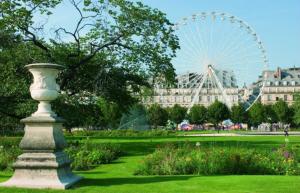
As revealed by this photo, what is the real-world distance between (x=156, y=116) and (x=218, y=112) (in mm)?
14573

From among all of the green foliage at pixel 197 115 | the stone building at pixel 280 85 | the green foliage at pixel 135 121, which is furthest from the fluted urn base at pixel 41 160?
the stone building at pixel 280 85

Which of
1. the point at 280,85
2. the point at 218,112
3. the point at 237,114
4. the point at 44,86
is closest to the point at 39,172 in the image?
the point at 44,86

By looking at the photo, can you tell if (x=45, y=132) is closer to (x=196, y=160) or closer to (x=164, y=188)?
(x=164, y=188)

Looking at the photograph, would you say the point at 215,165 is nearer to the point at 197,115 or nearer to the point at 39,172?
the point at 39,172

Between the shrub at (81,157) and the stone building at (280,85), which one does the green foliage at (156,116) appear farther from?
the shrub at (81,157)

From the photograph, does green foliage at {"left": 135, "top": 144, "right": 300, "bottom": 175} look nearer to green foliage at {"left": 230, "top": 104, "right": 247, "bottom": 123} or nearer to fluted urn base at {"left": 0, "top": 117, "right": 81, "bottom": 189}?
fluted urn base at {"left": 0, "top": 117, "right": 81, "bottom": 189}

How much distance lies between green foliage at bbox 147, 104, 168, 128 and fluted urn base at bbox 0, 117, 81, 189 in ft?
358

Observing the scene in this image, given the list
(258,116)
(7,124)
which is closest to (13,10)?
(7,124)

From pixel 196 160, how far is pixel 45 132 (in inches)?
230

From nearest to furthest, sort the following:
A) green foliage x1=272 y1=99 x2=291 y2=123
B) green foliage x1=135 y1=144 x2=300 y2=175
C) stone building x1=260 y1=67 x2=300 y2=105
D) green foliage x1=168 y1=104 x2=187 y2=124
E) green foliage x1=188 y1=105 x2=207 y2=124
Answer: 1. green foliage x1=135 y1=144 x2=300 y2=175
2. green foliage x1=272 y1=99 x2=291 y2=123
3. green foliage x1=188 y1=105 x2=207 y2=124
4. green foliage x1=168 y1=104 x2=187 y2=124
5. stone building x1=260 y1=67 x2=300 y2=105

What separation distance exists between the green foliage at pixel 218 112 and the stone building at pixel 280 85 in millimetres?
49882

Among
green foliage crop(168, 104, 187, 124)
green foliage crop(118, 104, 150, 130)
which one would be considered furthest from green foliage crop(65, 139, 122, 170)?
green foliage crop(168, 104, 187, 124)

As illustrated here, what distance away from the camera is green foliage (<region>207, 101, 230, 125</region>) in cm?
12506

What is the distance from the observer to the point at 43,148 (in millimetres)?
13148
